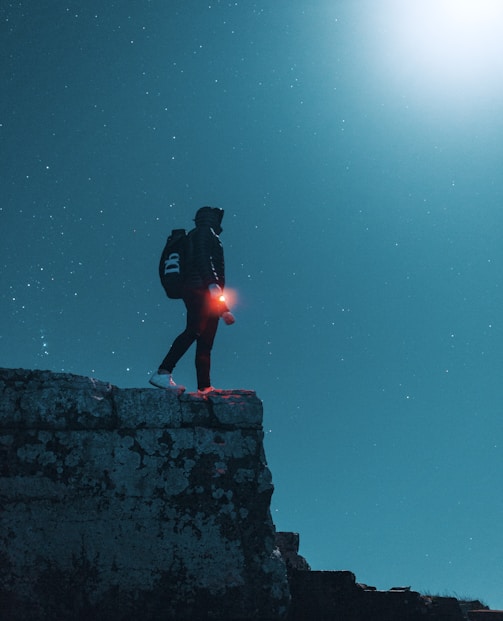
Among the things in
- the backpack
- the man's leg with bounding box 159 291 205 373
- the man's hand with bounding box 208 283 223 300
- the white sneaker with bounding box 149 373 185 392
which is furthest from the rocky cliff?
the backpack

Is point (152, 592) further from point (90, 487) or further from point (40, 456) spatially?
point (40, 456)

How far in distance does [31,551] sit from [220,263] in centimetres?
295

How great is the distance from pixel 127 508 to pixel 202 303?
2082mm

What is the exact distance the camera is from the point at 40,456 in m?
3.85

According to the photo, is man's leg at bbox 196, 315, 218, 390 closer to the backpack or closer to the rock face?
the backpack

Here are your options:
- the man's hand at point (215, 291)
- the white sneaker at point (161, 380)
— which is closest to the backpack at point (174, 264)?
the man's hand at point (215, 291)

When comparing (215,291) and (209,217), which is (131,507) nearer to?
(215,291)

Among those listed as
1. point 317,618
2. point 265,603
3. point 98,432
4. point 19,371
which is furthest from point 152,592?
point 19,371

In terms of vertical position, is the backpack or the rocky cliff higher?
the backpack

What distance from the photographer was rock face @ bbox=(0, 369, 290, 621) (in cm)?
364

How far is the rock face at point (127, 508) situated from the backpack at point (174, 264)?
1.46m

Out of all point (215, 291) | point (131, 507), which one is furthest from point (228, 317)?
point (131, 507)

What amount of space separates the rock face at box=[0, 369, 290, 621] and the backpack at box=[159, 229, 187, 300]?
1.46 meters

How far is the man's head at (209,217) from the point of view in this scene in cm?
576
